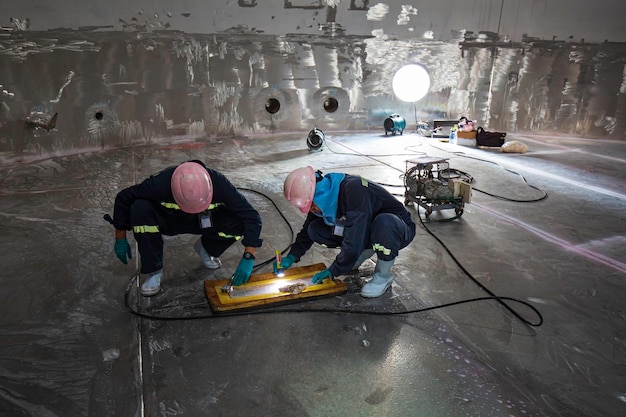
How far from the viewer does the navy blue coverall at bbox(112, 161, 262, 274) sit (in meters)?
2.35

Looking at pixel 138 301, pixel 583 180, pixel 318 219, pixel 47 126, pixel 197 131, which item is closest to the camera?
pixel 138 301

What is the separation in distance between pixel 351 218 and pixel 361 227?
7 cm

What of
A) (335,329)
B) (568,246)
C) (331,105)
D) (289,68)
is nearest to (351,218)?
(335,329)

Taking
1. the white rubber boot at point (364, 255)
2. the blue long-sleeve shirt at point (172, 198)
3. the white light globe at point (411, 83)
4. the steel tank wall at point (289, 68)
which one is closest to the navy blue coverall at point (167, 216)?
the blue long-sleeve shirt at point (172, 198)

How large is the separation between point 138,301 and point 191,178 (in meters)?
0.77

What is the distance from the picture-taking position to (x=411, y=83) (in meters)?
7.92

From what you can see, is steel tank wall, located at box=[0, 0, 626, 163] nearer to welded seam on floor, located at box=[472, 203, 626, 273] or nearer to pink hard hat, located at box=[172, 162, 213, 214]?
welded seam on floor, located at box=[472, 203, 626, 273]

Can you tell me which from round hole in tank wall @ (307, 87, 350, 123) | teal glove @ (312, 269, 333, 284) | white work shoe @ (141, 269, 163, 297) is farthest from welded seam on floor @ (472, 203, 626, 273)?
round hole in tank wall @ (307, 87, 350, 123)

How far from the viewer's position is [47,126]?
5.65 meters

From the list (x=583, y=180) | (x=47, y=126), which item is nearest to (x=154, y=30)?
(x=47, y=126)

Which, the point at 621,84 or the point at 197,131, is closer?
the point at 197,131

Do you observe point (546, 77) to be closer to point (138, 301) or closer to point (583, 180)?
point (583, 180)

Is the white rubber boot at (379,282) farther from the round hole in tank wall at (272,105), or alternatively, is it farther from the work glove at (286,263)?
the round hole in tank wall at (272,105)

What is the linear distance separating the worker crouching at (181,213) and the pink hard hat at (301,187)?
323 mm
